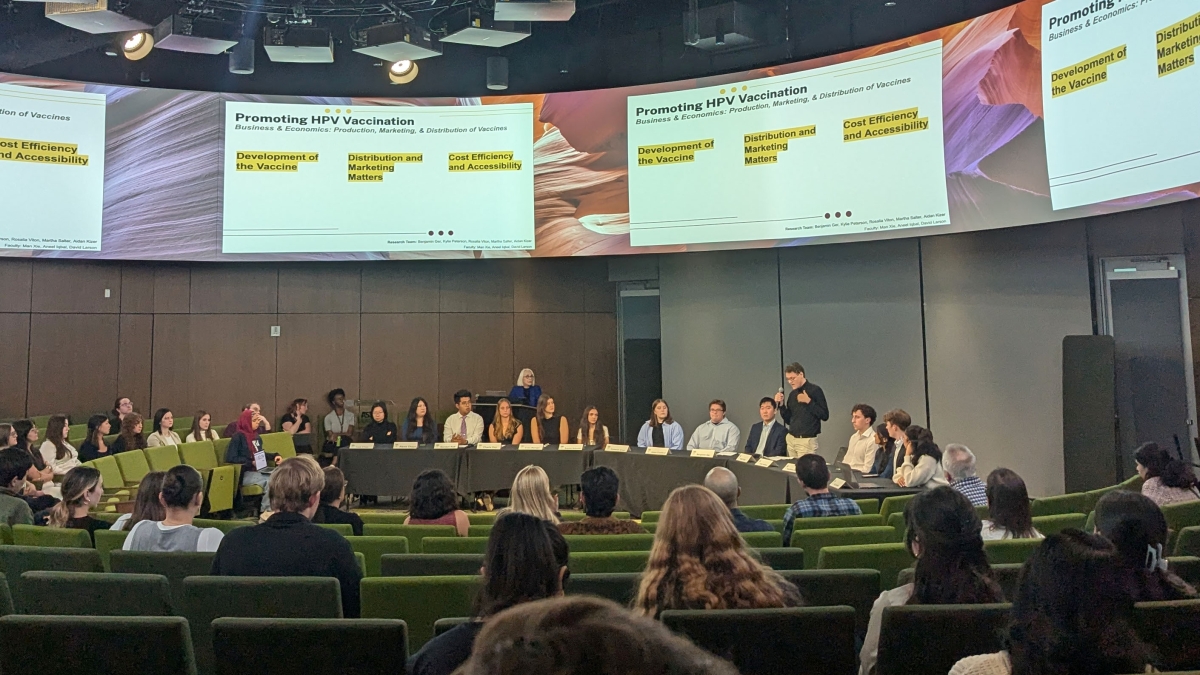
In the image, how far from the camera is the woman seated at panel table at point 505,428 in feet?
30.8

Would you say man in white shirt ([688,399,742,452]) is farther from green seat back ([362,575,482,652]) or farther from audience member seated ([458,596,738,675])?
audience member seated ([458,596,738,675])

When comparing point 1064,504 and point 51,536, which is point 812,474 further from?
point 51,536

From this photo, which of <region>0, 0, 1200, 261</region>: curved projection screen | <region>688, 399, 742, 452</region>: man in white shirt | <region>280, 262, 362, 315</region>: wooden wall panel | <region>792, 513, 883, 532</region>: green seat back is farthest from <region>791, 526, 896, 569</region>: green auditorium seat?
<region>280, 262, 362, 315</region>: wooden wall panel

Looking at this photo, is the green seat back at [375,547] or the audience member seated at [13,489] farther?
the audience member seated at [13,489]

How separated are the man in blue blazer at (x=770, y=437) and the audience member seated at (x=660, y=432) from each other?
37.1 inches

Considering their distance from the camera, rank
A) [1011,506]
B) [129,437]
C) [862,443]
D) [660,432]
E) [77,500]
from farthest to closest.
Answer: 1. [660,432]
2. [129,437]
3. [862,443]
4. [77,500]
5. [1011,506]

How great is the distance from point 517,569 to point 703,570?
2.25ft

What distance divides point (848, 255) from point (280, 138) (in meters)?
6.87

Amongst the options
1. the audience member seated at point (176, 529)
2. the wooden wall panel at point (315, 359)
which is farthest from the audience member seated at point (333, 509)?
the wooden wall panel at point (315, 359)

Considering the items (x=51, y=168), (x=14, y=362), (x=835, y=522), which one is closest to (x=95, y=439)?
(x=14, y=362)

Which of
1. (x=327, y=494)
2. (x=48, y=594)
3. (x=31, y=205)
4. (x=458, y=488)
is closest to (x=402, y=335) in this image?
(x=458, y=488)

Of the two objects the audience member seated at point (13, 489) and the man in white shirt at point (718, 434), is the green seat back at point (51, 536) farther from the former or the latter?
the man in white shirt at point (718, 434)

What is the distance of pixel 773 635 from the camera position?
2.25 meters

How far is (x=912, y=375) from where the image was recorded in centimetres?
917
